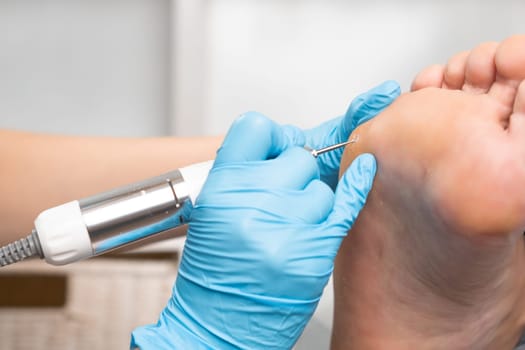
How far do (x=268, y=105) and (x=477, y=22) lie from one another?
0.46 metres

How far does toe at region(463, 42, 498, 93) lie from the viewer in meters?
0.75

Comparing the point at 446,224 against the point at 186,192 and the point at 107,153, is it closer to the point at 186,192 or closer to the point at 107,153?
the point at 186,192

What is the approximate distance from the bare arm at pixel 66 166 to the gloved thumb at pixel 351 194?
40 centimetres

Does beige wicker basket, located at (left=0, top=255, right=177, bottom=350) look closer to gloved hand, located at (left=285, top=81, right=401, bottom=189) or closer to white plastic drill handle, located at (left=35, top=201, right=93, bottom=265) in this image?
gloved hand, located at (left=285, top=81, right=401, bottom=189)

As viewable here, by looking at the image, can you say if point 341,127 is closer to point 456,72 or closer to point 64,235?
point 456,72

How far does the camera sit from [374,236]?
2.59 ft

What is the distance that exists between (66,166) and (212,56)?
1.53 feet

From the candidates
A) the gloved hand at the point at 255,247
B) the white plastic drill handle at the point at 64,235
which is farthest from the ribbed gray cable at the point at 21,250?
the gloved hand at the point at 255,247

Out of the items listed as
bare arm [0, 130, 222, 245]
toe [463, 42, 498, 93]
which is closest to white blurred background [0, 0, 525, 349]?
bare arm [0, 130, 222, 245]

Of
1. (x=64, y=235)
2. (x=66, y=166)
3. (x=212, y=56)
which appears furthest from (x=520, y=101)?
(x=212, y=56)

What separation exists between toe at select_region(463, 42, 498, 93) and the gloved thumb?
0.16 m

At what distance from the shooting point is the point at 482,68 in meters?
0.75

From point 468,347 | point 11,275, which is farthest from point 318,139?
point 11,275

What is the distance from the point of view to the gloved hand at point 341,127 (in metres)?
→ 0.82
